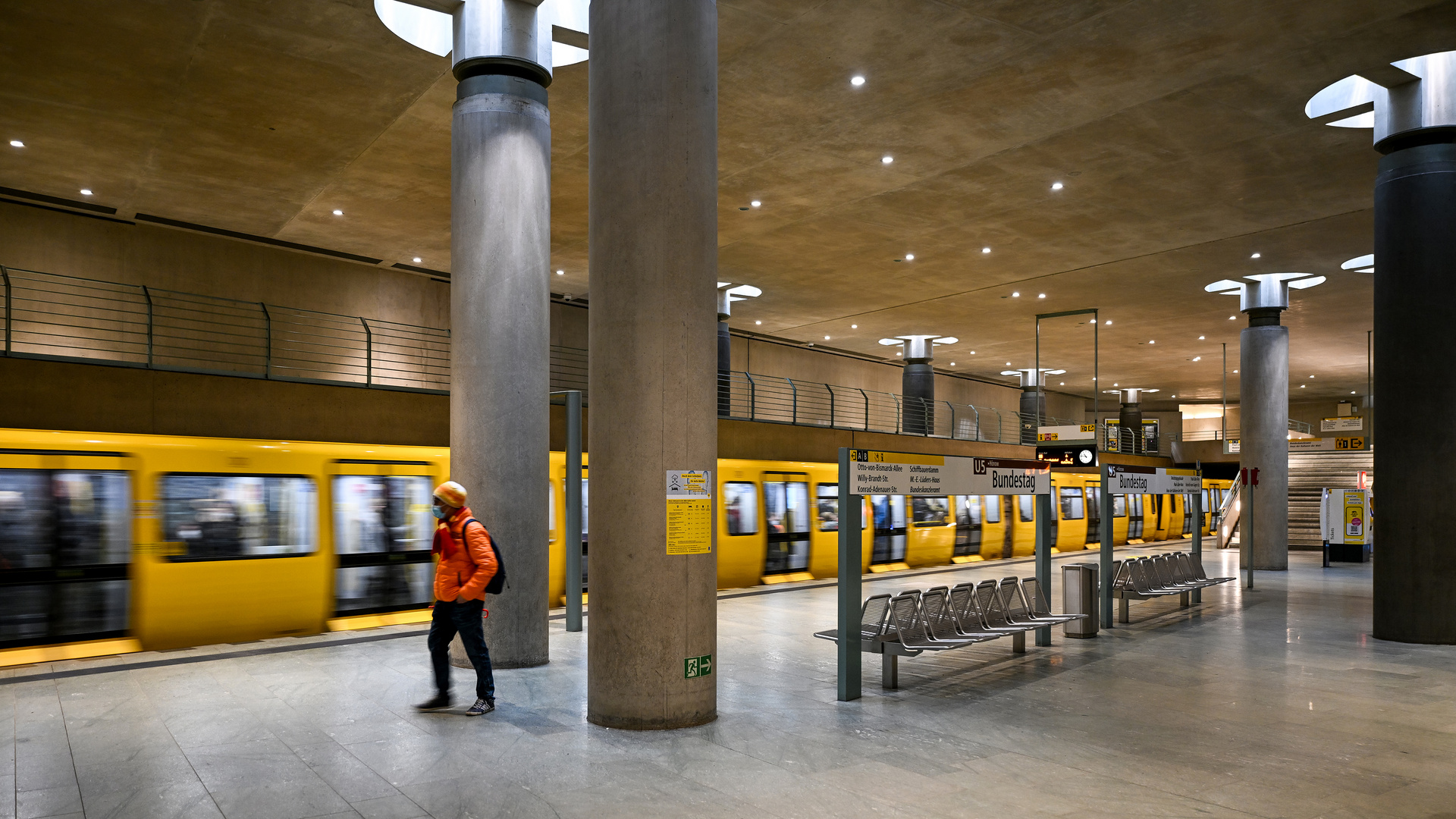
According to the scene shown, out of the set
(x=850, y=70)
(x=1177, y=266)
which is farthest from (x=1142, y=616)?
(x=1177, y=266)

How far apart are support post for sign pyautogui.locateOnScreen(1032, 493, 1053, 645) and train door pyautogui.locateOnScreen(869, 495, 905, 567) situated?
358 inches

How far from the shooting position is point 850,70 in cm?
1148

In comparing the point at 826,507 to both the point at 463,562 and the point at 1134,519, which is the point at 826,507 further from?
the point at 1134,519

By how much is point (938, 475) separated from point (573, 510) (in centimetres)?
490

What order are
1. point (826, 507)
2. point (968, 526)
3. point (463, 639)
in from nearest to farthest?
point (463, 639) → point (826, 507) → point (968, 526)

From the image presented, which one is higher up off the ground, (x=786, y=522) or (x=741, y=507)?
(x=741, y=507)

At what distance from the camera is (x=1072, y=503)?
28.2 meters

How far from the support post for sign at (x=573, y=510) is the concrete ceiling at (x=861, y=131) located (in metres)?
4.12

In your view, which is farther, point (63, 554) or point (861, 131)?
point (861, 131)

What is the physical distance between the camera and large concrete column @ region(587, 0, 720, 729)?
22.9 ft

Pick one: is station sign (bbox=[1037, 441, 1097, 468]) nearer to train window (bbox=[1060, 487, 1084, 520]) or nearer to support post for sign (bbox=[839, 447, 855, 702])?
support post for sign (bbox=[839, 447, 855, 702])

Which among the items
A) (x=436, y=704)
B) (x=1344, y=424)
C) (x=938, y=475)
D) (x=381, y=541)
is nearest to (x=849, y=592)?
(x=938, y=475)

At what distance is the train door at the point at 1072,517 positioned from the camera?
90.3ft

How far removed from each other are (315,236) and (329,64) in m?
8.92
